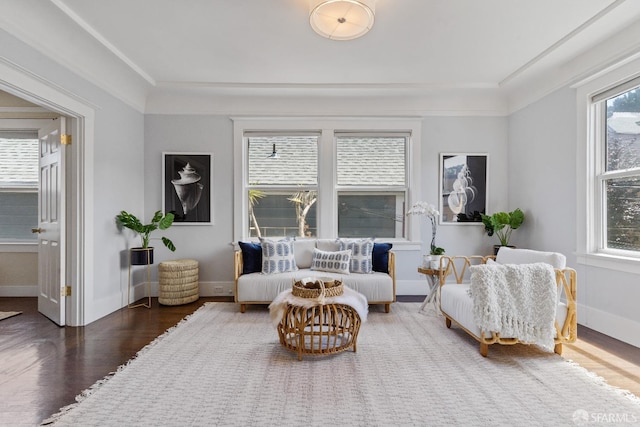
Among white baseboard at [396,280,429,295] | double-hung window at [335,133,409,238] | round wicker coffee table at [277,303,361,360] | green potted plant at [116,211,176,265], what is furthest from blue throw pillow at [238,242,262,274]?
white baseboard at [396,280,429,295]

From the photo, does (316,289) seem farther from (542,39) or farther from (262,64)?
(542,39)

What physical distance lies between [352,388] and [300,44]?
9.76 feet

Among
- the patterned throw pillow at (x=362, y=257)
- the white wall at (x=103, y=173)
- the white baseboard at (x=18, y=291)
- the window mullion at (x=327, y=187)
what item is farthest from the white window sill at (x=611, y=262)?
the white baseboard at (x=18, y=291)

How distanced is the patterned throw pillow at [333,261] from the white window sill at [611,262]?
242 cm

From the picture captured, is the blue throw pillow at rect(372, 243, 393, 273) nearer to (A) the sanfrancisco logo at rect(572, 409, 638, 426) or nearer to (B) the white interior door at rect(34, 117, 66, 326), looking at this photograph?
(A) the sanfrancisco logo at rect(572, 409, 638, 426)

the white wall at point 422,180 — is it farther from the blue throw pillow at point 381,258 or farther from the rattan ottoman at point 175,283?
the blue throw pillow at point 381,258

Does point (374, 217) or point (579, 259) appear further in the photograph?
point (374, 217)

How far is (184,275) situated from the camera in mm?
4066

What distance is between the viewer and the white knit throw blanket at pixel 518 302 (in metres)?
2.43

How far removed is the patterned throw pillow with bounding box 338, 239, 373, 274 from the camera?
388cm

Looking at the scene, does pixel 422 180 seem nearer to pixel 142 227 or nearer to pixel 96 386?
pixel 142 227

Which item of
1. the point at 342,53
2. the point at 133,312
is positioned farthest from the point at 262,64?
the point at 133,312

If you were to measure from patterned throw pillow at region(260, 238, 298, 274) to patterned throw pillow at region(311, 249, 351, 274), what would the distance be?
0.31 metres

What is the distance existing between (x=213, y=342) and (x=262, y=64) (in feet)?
9.44
